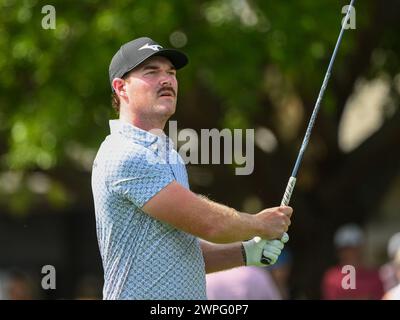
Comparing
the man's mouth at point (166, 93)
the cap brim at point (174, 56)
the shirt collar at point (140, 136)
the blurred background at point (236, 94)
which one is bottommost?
the shirt collar at point (140, 136)

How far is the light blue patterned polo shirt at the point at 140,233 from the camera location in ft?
15.4

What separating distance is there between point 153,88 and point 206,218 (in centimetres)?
64

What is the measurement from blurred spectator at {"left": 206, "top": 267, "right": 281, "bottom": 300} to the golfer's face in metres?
3.32

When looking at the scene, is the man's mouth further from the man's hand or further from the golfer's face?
the man's hand

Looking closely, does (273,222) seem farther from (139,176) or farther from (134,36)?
(134,36)

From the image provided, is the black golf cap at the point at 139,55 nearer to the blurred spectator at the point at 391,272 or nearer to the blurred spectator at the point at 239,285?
the blurred spectator at the point at 239,285

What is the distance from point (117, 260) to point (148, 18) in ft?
23.6

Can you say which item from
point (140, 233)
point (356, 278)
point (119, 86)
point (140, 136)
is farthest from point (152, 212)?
point (356, 278)

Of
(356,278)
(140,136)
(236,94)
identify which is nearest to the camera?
(140,136)

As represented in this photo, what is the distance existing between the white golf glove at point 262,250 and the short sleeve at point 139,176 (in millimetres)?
573

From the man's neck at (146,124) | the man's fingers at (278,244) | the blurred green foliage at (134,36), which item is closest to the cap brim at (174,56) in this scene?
the man's neck at (146,124)

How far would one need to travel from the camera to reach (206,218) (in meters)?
4.73

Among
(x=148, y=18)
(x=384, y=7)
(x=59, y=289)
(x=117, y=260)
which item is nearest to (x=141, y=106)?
(x=117, y=260)
